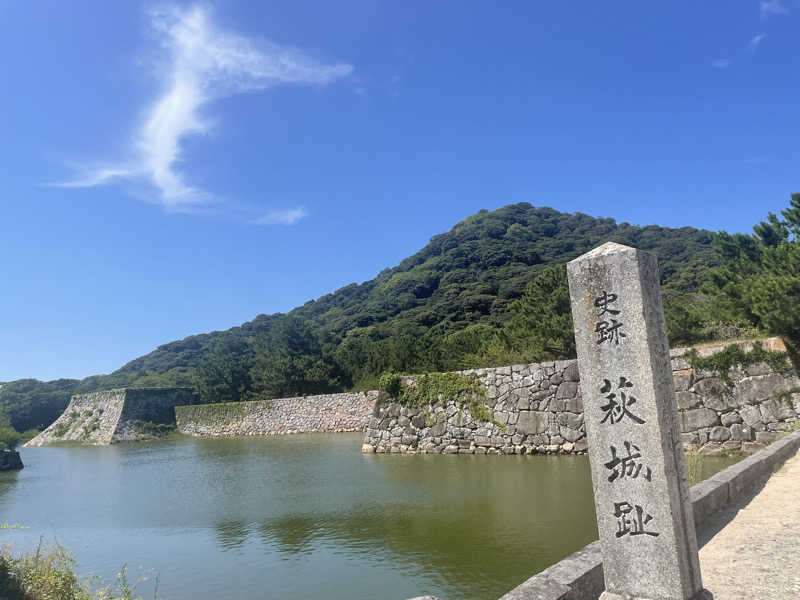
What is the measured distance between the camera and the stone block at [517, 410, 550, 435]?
11406 mm

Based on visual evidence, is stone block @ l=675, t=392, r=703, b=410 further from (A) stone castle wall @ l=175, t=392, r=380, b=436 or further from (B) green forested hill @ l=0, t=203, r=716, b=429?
(A) stone castle wall @ l=175, t=392, r=380, b=436

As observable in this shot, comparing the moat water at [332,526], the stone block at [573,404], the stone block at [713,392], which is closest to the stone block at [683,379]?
the stone block at [713,392]

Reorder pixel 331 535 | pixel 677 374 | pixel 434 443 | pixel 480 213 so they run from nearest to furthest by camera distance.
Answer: pixel 331 535 < pixel 677 374 < pixel 434 443 < pixel 480 213

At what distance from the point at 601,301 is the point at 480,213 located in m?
68.9

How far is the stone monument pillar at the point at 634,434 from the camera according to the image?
91.6 inches

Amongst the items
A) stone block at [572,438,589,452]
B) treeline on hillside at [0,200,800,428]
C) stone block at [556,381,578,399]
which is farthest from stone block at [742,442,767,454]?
stone block at [556,381,578,399]

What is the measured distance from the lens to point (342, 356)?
35.5 m

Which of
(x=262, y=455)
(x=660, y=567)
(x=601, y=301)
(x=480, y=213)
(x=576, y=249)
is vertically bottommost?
(x=262, y=455)

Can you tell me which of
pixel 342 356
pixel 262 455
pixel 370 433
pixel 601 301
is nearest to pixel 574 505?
pixel 601 301

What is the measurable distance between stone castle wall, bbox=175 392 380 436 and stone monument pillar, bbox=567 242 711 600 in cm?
1897

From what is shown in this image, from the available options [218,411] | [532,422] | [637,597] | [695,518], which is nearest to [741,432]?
[532,422]

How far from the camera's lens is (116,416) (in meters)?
33.9

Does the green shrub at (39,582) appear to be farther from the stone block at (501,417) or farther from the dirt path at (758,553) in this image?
the stone block at (501,417)

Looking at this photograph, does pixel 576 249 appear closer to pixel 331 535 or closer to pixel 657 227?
pixel 657 227
